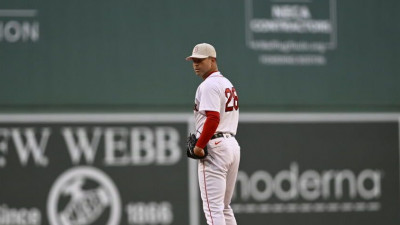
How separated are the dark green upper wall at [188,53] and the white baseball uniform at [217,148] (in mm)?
2115

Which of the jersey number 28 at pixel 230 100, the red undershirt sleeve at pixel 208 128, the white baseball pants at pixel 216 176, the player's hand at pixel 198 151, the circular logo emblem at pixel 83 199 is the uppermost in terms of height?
the jersey number 28 at pixel 230 100

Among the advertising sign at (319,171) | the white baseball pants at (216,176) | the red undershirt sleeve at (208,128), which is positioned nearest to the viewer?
the red undershirt sleeve at (208,128)

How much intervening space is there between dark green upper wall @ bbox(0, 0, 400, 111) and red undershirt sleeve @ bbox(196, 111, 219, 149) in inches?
91.4

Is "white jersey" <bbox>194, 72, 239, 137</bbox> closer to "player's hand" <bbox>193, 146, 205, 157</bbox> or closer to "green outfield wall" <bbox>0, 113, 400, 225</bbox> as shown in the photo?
"player's hand" <bbox>193, 146, 205, 157</bbox>

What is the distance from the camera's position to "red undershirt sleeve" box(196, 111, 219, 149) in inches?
206

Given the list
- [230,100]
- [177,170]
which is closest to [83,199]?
[177,170]

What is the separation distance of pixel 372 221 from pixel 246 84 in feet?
5.93

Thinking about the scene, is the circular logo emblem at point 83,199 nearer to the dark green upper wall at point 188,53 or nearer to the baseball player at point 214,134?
the dark green upper wall at point 188,53

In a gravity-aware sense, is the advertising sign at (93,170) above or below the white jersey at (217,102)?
below

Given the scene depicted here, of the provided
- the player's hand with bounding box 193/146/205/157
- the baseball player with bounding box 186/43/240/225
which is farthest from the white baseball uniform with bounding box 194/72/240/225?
the player's hand with bounding box 193/146/205/157

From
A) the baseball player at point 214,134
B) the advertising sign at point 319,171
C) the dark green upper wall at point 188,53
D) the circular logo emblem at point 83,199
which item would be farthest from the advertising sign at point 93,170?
the baseball player at point 214,134

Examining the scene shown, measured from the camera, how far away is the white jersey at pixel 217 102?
5277 millimetres

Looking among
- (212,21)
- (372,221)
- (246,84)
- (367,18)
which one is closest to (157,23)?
(212,21)

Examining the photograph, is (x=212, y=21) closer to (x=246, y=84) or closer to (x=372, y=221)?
(x=246, y=84)
